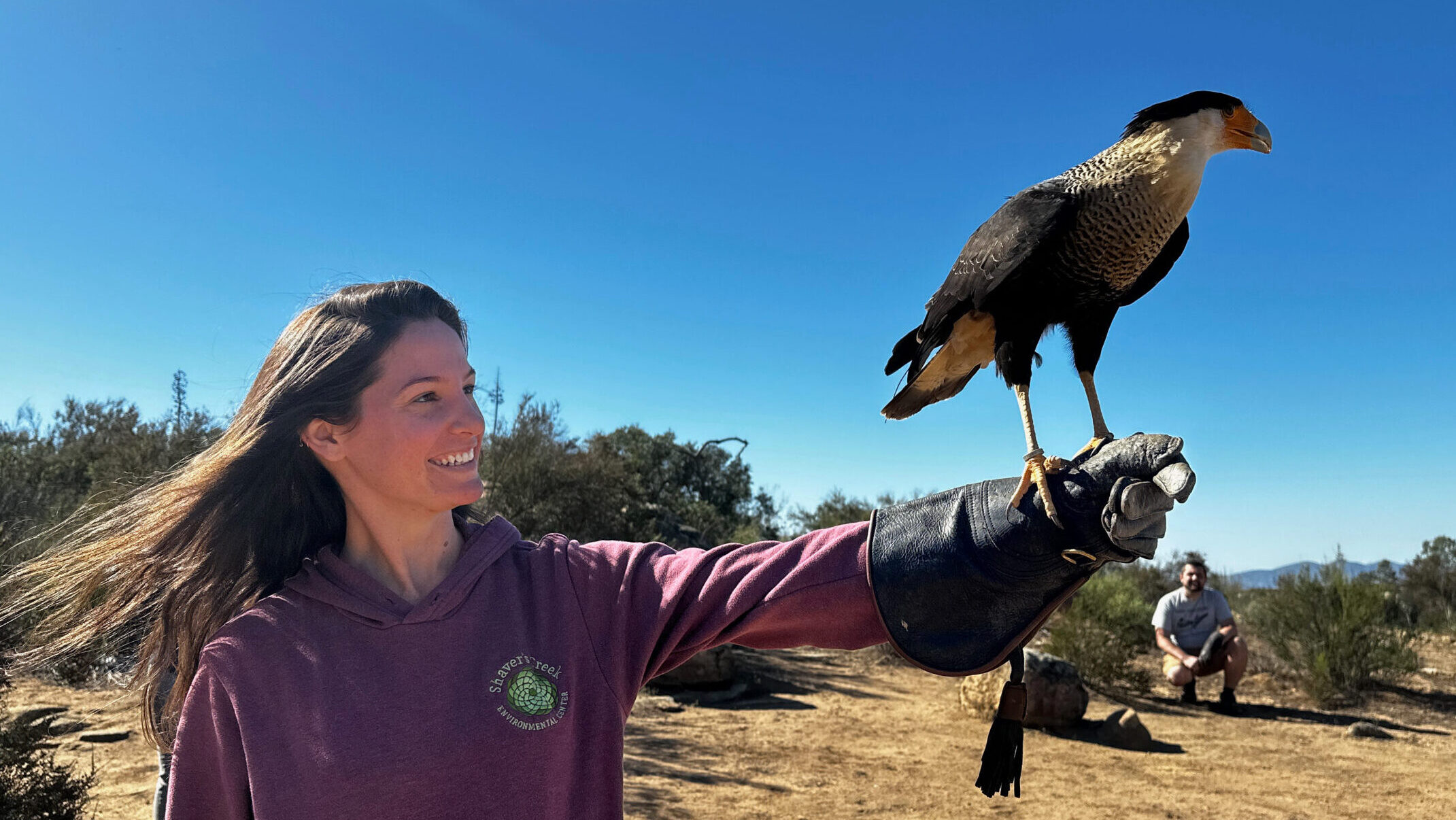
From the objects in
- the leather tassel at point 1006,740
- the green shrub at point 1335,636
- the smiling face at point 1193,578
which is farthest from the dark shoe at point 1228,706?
the leather tassel at point 1006,740

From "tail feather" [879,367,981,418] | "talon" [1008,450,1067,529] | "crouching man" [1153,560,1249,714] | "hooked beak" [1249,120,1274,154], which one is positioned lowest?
"crouching man" [1153,560,1249,714]

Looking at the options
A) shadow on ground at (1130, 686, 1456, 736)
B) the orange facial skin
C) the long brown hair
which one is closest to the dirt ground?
shadow on ground at (1130, 686, 1456, 736)

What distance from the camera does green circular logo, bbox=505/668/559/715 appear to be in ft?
4.77

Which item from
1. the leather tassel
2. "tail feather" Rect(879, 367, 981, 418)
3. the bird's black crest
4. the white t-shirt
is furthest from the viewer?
the white t-shirt

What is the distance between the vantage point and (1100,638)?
940 cm

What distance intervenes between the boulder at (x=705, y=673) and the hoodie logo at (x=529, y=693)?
21.8ft

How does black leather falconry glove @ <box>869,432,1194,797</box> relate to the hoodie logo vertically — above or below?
above

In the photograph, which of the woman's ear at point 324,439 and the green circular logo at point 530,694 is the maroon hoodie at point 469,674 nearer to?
the green circular logo at point 530,694

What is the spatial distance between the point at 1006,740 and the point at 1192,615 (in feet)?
27.5

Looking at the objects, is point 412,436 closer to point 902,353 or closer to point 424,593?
point 424,593

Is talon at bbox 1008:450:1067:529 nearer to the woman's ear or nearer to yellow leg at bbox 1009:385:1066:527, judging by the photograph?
yellow leg at bbox 1009:385:1066:527

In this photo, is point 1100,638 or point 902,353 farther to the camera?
point 1100,638

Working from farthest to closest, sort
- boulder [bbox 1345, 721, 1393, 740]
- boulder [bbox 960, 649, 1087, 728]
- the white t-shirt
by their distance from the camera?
the white t-shirt → boulder [bbox 1345, 721, 1393, 740] → boulder [bbox 960, 649, 1087, 728]

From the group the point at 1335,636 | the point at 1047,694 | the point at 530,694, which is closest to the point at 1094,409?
the point at 530,694
